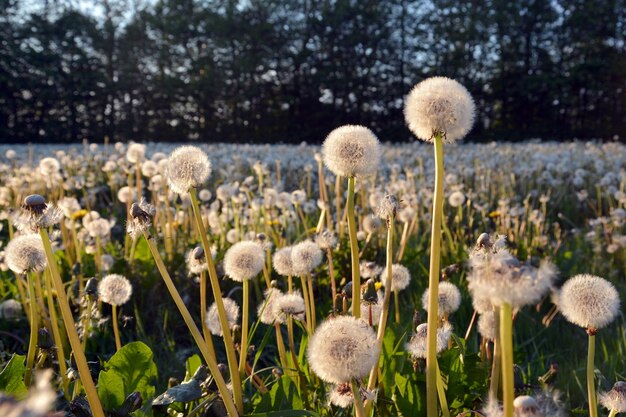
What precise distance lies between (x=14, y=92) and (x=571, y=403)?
29.6 metres

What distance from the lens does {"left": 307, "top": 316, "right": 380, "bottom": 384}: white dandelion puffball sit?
3.18 ft

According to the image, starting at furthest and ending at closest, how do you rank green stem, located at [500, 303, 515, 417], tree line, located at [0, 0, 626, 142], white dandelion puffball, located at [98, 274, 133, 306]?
tree line, located at [0, 0, 626, 142]
white dandelion puffball, located at [98, 274, 133, 306]
green stem, located at [500, 303, 515, 417]

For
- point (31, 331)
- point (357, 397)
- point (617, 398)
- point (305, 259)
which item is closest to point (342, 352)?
point (357, 397)

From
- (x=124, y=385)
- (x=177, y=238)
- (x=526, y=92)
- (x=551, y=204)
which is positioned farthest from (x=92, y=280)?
(x=526, y=92)

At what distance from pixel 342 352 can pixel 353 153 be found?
19.8 inches

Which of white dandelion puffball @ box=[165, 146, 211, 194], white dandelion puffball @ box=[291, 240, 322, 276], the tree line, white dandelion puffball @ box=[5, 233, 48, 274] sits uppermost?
the tree line

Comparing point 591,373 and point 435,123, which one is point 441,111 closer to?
point 435,123

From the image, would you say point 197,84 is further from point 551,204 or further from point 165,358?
point 165,358

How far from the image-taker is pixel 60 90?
28078 millimetres

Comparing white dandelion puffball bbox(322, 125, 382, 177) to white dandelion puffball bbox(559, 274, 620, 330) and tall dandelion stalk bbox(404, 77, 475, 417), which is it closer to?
tall dandelion stalk bbox(404, 77, 475, 417)

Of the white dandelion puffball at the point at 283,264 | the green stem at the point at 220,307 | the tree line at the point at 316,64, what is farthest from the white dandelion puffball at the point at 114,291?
the tree line at the point at 316,64

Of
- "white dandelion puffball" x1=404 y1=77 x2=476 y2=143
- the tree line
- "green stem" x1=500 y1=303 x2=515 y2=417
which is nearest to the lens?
"green stem" x1=500 y1=303 x2=515 y2=417

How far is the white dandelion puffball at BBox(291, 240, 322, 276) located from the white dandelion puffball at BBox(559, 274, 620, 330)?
69 centimetres

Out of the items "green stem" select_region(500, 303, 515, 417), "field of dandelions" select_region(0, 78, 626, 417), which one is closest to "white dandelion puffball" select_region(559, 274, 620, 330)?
"field of dandelions" select_region(0, 78, 626, 417)
